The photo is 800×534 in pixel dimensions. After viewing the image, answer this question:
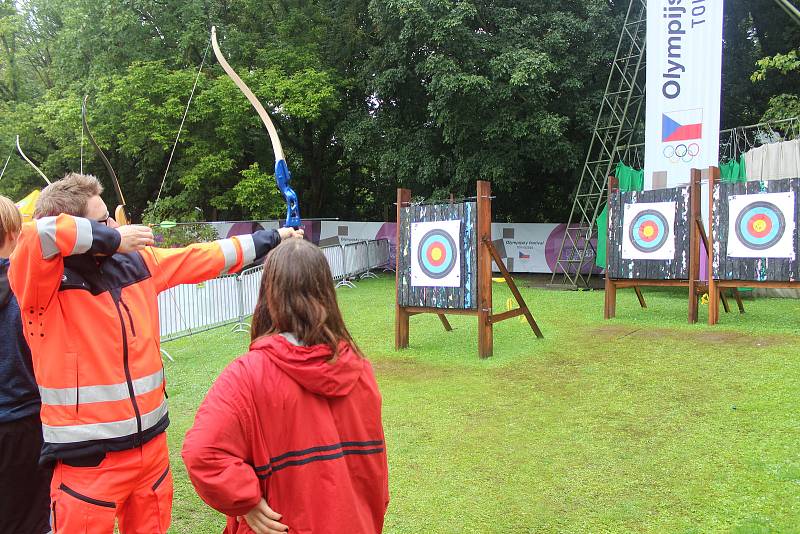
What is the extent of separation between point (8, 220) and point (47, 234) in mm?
699

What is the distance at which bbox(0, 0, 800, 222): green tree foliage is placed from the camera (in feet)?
44.1

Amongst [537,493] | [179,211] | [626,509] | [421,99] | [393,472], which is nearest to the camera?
[626,509]

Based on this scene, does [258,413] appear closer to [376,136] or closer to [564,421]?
[564,421]

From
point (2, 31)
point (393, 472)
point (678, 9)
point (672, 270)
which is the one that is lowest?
point (393, 472)

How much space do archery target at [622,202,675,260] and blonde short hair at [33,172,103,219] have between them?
7.90 m

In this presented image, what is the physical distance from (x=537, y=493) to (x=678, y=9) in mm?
9847

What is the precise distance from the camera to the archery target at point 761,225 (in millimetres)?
7457

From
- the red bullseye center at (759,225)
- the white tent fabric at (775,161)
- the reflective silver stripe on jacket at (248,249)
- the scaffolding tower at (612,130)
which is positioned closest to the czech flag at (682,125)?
the white tent fabric at (775,161)

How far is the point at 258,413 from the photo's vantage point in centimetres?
141

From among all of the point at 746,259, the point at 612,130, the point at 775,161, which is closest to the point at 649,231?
the point at 746,259

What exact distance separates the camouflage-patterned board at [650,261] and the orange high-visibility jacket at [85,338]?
25.6ft

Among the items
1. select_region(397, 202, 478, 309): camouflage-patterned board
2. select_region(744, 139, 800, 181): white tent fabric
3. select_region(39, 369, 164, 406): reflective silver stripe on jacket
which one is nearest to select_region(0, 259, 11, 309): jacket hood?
select_region(39, 369, 164, 406): reflective silver stripe on jacket

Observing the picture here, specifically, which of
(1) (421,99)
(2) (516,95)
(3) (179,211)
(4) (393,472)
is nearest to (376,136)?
(1) (421,99)

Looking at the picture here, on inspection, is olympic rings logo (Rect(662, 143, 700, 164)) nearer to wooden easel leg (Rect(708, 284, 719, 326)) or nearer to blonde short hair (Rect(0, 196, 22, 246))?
wooden easel leg (Rect(708, 284, 719, 326))
